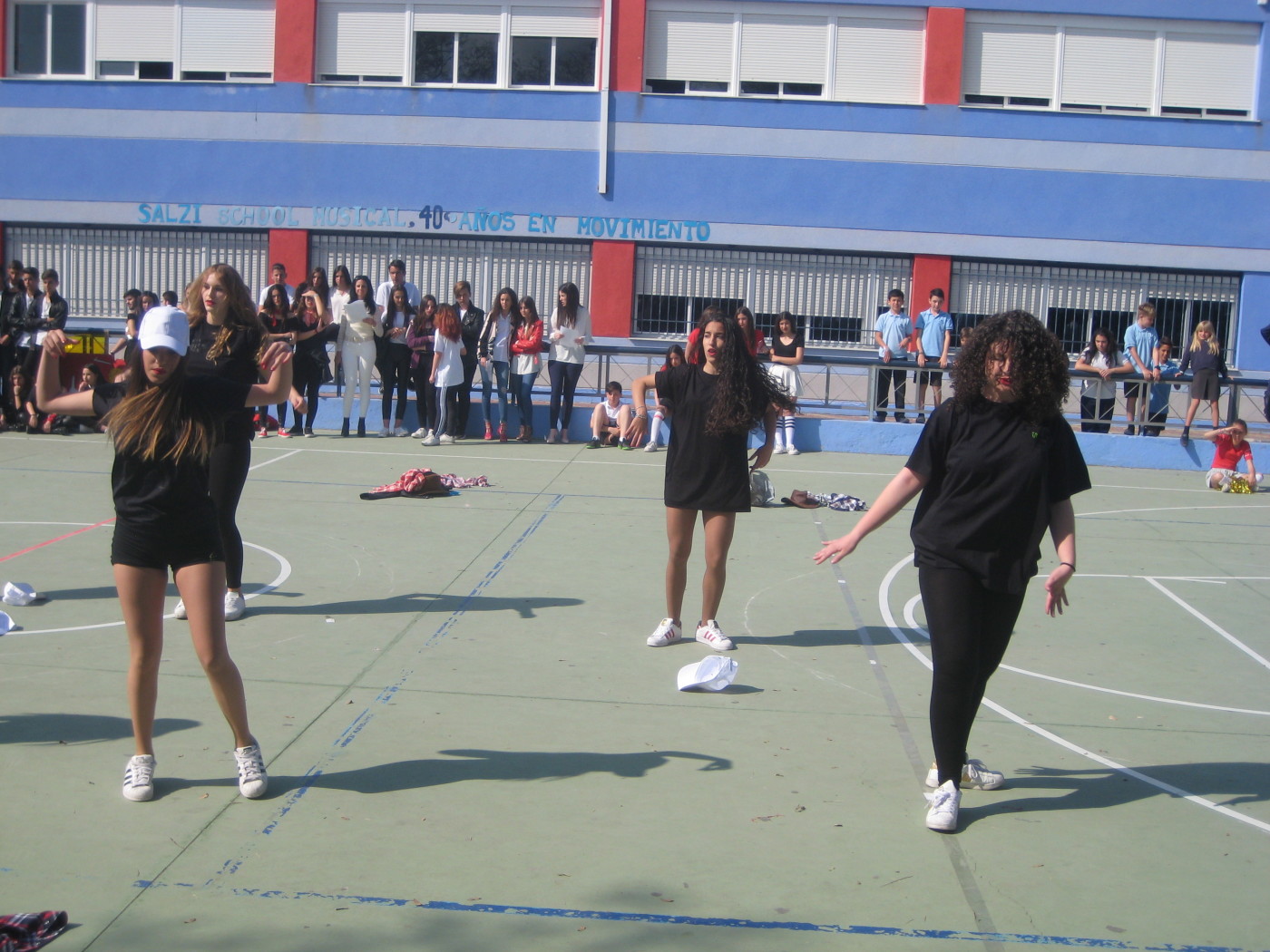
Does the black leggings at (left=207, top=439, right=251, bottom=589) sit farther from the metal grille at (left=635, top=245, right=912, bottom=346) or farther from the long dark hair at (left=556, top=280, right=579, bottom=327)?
the metal grille at (left=635, top=245, right=912, bottom=346)

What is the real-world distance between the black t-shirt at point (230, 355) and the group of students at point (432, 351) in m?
8.86

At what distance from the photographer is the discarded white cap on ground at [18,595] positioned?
719cm

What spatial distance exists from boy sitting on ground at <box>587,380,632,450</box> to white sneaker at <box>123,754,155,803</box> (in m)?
11.3

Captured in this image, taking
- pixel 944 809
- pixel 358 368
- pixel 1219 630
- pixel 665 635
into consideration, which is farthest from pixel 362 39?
pixel 944 809

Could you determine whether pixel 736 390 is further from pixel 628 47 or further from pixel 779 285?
pixel 628 47

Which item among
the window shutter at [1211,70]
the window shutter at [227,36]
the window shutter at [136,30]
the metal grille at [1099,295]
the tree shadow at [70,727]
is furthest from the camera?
the window shutter at [136,30]

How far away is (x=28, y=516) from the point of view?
991 cm

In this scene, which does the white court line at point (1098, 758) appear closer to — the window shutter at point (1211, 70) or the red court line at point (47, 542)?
the red court line at point (47, 542)

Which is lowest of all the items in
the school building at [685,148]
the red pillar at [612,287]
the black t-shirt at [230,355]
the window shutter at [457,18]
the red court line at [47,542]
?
the red court line at [47,542]

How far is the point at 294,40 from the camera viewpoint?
21203mm

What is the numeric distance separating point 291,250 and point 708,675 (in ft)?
57.9

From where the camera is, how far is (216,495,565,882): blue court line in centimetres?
441

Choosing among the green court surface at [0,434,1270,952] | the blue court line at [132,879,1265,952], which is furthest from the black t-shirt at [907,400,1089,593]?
the blue court line at [132,879,1265,952]

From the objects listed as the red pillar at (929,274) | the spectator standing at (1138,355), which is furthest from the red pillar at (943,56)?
the spectator standing at (1138,355)
